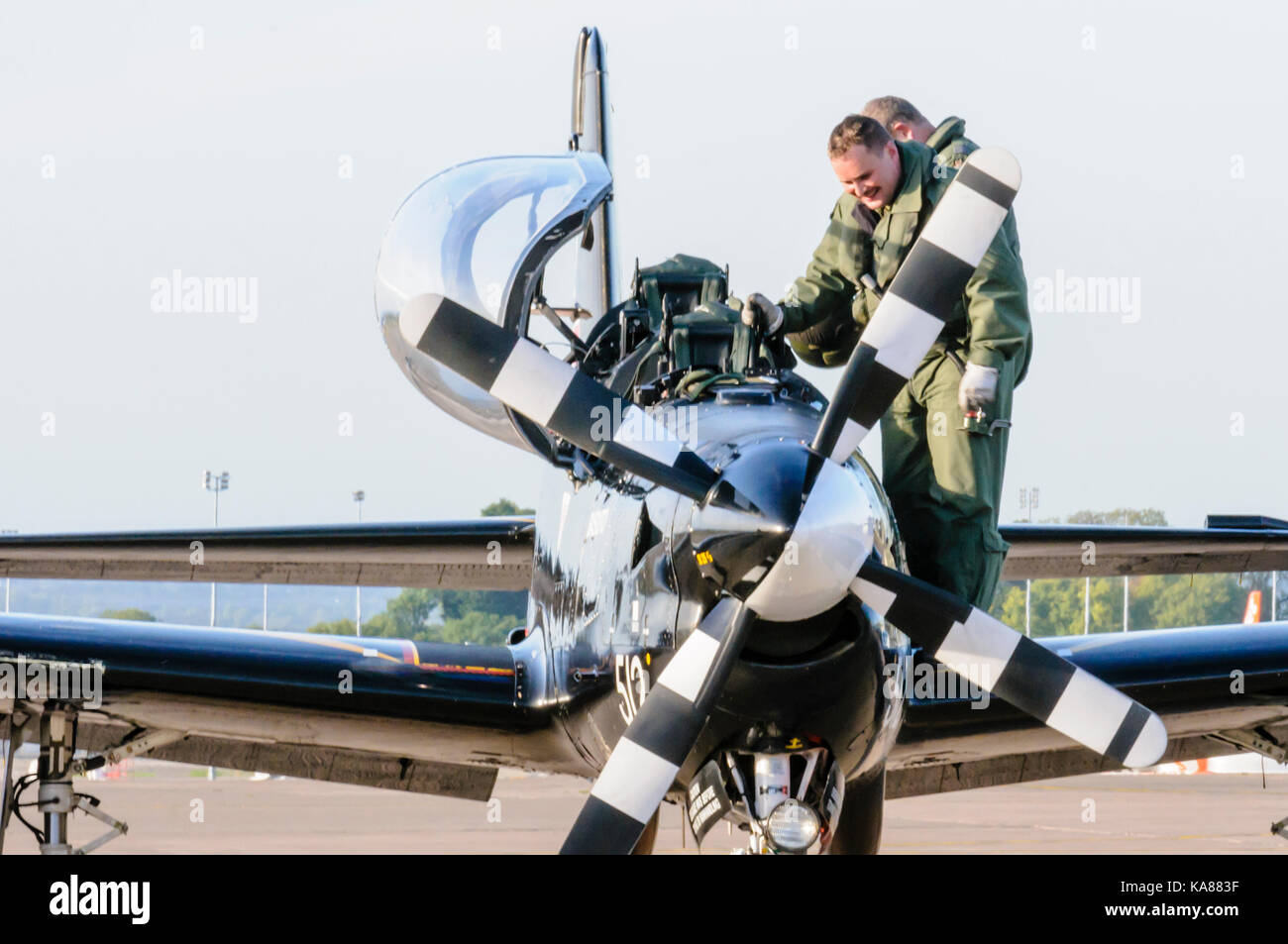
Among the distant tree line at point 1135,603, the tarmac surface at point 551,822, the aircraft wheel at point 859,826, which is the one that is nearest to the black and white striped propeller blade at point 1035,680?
the aircraft wheel at point 859,826

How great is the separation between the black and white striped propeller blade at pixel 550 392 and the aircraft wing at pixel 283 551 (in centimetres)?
538

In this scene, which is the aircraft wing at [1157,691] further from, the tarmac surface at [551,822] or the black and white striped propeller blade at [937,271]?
the tarmac surface at [551,822]

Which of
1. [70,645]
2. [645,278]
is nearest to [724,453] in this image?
[645,278]

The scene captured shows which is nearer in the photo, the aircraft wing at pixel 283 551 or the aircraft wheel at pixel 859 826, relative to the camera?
the aircraft wheel at pixel 859 826

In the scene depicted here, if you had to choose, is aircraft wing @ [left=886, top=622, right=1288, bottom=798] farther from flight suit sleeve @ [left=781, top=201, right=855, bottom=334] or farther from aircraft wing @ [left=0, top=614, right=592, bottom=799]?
flight suit sleeve @ [left=781, top=201, right=855, bottom=334]

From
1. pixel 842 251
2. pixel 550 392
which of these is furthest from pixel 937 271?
pixel 842 251

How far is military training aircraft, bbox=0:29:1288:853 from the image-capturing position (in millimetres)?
6129

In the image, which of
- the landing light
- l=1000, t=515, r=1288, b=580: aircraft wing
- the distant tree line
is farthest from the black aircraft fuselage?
the distant tree line

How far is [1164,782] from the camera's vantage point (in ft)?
119

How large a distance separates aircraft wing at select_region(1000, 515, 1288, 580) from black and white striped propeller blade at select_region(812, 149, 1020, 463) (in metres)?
6.08

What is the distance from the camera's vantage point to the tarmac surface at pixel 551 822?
1772 cm

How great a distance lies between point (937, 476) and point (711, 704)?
2026mm

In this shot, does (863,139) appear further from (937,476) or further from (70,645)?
(70,645)

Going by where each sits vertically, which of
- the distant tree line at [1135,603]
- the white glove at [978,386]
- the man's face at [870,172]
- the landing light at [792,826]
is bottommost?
the distant tree line at [1135,603]
